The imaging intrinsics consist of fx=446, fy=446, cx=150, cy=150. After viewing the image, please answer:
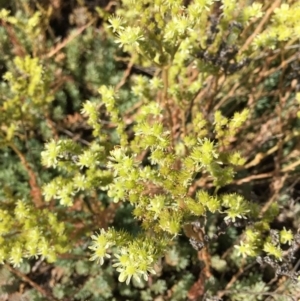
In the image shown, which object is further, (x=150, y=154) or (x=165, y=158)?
(x=150, y=154)

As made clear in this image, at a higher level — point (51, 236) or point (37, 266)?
point (51, 236)

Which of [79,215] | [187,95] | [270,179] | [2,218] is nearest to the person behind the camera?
[2,218]

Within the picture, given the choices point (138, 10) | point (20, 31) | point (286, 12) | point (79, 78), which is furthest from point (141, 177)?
point (20, 31)

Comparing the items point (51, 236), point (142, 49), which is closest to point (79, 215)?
point (51, 236)

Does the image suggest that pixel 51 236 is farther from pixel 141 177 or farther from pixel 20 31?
pixel 20 31

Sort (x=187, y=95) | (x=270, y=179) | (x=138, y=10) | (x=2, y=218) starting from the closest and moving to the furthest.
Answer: (x=138, y=10)
(x=2, y=218)
(x=187, y=95)
(x=270, y=179)

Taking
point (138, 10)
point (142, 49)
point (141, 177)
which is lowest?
point (141, 177)

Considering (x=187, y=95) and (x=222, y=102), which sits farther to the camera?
(x=222, y=102)

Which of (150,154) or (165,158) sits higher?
(165,158)

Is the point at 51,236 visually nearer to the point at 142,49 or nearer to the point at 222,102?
the point at 142,49
